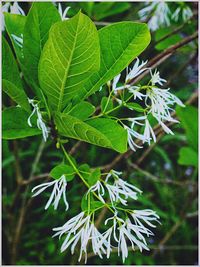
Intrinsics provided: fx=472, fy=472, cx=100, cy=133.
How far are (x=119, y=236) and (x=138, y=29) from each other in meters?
0.21

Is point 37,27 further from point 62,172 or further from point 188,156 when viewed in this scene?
point 188,156

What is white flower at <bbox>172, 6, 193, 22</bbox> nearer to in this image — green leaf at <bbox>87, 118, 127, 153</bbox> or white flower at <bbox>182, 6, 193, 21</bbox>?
white flower at <bbox>182, 6, 193, 21</bbox>

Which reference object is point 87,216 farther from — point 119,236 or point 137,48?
point 137,48

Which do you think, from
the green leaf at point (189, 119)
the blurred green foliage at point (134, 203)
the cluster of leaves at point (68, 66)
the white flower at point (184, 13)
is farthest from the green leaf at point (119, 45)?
the blurred green foliage at point (134, 203)

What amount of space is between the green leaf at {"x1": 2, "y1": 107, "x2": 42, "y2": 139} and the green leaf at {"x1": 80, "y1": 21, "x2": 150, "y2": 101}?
89 mm

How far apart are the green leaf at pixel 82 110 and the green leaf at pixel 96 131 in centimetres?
1

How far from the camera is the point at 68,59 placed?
0.44 metres

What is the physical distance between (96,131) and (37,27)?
5.5 inches

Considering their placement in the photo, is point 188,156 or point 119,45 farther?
point 188,156

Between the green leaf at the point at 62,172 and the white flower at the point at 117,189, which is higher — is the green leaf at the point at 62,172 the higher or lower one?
the higher one

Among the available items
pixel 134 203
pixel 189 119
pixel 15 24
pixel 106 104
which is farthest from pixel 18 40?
pixel 134 203

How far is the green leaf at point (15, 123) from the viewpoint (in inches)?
19.8

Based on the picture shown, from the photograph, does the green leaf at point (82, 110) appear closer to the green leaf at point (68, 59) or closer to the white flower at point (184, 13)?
the green leaf at point (68, 59)

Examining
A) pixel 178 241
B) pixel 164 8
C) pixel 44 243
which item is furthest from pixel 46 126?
pixel 178 241
